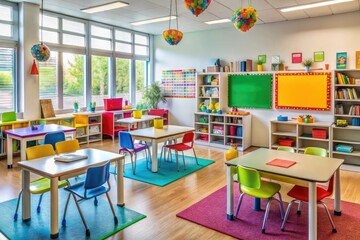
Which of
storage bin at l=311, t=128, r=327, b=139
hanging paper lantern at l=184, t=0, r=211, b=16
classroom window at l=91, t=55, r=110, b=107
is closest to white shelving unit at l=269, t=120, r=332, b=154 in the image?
storage bin at l=311, t=128, r=327, b=139

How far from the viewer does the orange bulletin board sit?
653 centimetres

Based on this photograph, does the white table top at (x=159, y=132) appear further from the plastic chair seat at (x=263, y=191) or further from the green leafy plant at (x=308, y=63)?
the green leafy plant at (x=308, y=63)

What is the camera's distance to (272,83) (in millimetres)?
7324

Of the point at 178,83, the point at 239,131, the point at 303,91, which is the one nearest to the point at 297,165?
Result: the point at 303,91

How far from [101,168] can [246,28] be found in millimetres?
2479

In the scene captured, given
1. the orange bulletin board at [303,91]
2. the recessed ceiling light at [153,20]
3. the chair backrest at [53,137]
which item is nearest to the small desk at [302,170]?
the chair backrest at [53,137]

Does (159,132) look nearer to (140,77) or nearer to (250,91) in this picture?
(250,91)

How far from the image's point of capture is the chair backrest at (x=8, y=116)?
6.09 m

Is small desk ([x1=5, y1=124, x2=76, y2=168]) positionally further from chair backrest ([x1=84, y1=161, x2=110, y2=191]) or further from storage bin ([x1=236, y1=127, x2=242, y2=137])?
storage bin ([x1=236, y1=127, x2=242, y2=137])

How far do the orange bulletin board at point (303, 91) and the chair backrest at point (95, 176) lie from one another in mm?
5269

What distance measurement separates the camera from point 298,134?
6.42 metres

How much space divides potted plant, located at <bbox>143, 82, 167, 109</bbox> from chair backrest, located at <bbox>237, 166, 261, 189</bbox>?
261 inches

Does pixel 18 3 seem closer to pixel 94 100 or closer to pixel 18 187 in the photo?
pixel 94 100

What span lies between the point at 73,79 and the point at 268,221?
6436 millimetres
